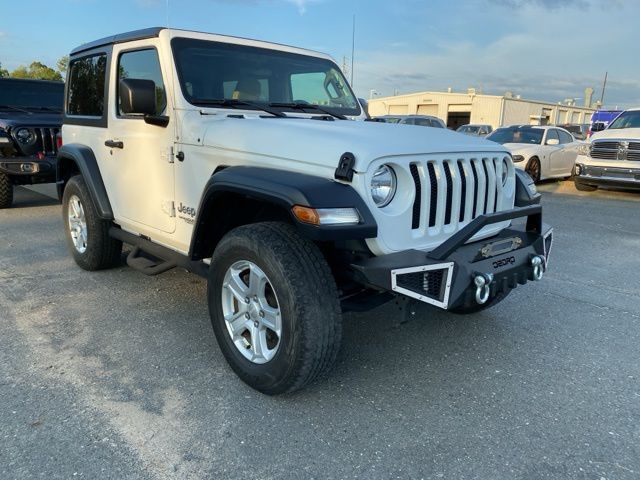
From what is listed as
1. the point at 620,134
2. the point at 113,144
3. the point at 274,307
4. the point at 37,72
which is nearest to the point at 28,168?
the point at 113,144

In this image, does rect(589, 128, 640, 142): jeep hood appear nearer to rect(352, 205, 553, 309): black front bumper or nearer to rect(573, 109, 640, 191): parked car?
rect(573, 109, 640, 191): parked car

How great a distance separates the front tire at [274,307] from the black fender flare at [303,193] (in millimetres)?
188

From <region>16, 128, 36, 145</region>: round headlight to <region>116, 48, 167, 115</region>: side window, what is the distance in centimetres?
446

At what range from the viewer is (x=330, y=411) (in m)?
2.75

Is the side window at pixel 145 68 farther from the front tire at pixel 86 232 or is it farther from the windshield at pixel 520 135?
the windshield at pixel 520 135

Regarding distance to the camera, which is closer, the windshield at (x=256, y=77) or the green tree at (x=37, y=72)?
the windshield at (x=256, y=77)

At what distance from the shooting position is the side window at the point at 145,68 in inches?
141

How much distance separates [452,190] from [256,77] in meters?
1.84

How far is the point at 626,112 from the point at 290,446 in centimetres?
1244

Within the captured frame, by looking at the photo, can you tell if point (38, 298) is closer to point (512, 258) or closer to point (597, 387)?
point (512, 258)

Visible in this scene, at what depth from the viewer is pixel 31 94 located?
9211mm

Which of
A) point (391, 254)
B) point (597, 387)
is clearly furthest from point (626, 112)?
point (391, 254)

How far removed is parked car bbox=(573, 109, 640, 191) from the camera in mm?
10336

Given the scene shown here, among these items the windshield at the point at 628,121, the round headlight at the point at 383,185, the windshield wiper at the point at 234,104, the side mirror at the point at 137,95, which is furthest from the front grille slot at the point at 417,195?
the windshield at the point at 628,121
